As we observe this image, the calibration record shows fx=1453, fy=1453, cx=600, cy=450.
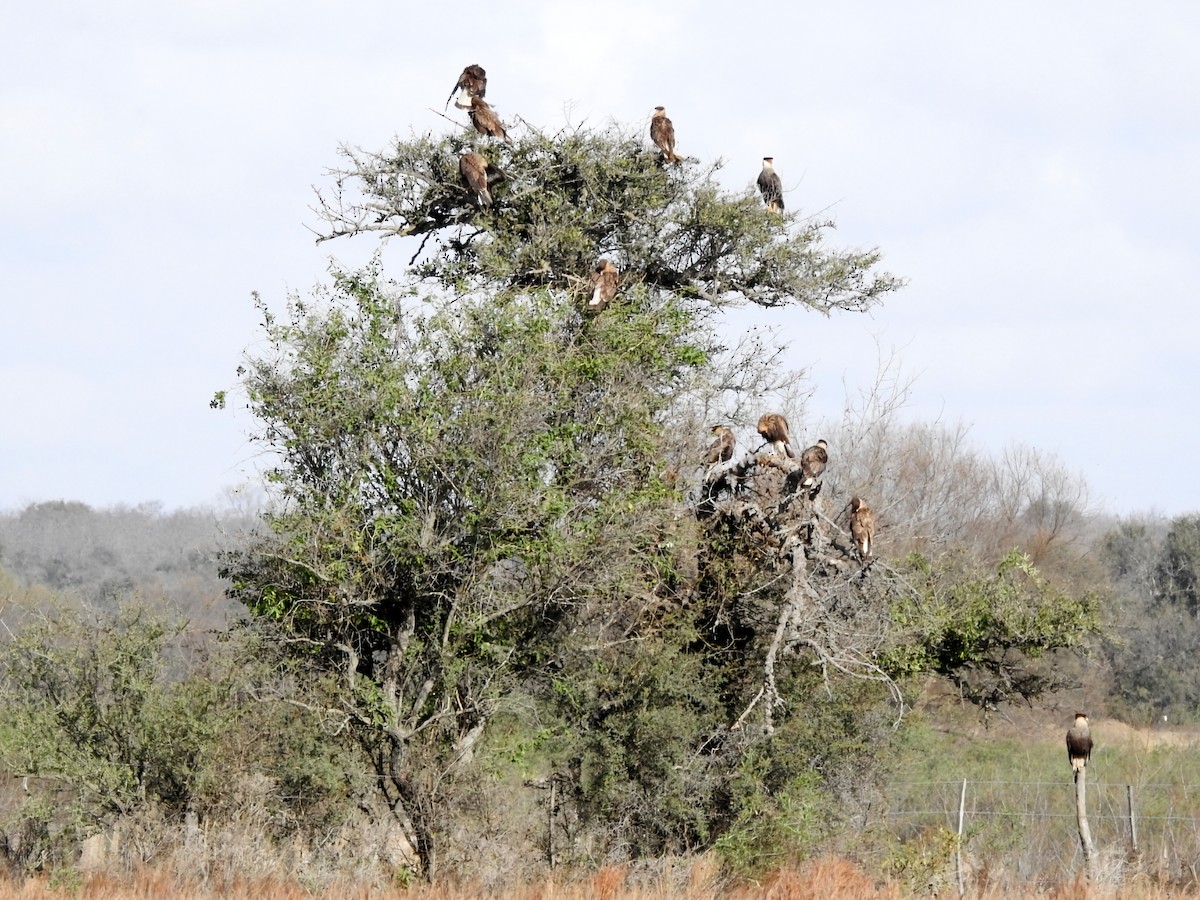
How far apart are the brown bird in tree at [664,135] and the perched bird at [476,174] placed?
5.78 ft

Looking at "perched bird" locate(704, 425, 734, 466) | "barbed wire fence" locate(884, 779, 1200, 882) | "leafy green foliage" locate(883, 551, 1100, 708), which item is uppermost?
"perched bird" locate(704, 425, 734, 466)

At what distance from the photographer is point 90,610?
1218cm

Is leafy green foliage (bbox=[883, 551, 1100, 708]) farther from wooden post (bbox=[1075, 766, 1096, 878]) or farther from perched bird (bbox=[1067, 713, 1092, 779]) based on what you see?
wooden post (bbox=[1075, 766, 1096, 878])

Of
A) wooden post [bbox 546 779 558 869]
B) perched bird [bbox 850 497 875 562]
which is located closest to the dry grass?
wooden post [bbox 546 779 558 869]

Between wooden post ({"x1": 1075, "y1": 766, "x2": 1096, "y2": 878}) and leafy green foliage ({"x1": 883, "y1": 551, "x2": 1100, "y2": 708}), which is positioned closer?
wooden post ({"x1": 1075, "y1": 766, "x2": 1096, "y2": 878})

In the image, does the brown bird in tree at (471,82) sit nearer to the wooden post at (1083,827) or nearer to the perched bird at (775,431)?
the perched bird at (775,431)

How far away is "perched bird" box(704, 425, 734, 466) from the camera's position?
13.1m

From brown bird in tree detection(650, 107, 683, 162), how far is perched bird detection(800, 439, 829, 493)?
362 cm

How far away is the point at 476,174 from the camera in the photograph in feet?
45.6

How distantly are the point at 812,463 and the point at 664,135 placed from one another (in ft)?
13.1

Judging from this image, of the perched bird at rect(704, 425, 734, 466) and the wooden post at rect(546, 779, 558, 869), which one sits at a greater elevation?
the perched bird at rect(704, 425, 734, 466)

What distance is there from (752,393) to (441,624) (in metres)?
4.86

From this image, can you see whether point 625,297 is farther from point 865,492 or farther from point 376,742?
point 865,492

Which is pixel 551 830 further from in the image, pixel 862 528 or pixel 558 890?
pixel 862 528
